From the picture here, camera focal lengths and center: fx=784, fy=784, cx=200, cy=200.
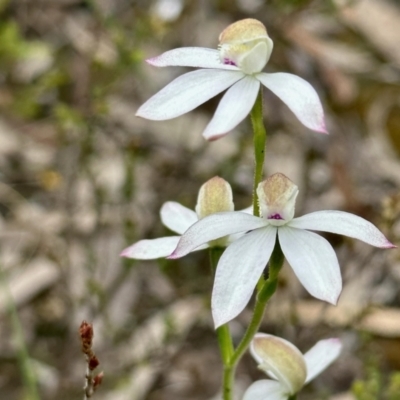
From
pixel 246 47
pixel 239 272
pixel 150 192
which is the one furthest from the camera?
pixel 150 192

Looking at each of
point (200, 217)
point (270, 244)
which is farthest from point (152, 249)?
point (270, 244)

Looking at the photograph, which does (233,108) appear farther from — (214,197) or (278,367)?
(278,367)

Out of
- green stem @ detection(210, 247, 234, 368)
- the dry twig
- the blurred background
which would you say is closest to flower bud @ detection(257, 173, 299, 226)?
green stem @ detection(210, 247, 234, 368)

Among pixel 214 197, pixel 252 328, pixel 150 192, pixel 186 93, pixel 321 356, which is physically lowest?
pixel 150 192

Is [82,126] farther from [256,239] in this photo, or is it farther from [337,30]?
[337,30]

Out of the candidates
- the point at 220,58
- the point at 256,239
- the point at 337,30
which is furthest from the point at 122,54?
the point at 337,30

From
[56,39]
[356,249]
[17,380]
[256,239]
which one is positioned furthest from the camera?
[56,39]
